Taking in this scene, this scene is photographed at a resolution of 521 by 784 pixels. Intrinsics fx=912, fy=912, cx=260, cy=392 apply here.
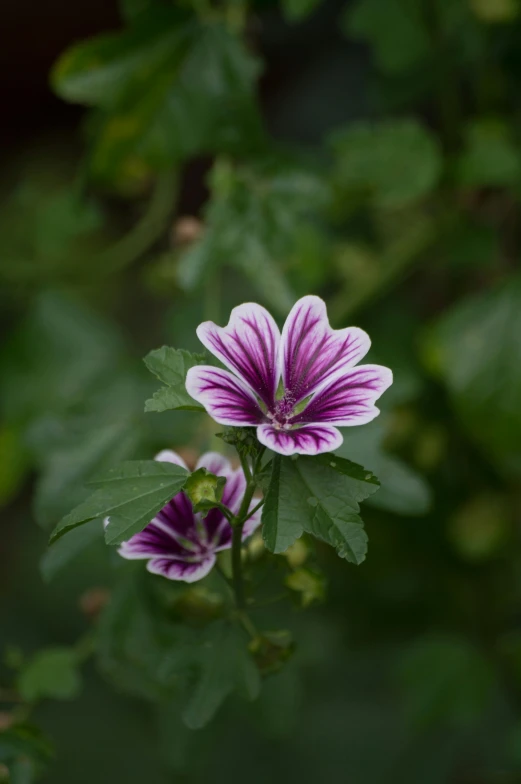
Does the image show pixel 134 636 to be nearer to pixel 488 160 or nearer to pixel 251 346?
pixel 251 346

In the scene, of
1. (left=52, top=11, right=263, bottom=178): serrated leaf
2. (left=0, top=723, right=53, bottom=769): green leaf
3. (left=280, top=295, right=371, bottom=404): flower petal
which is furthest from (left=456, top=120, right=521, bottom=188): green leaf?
(left=0, top=723, right=53, bottom=769): green leaf

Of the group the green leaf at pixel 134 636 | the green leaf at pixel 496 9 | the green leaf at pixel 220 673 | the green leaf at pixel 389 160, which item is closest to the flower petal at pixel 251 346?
the green leaf at pixel 220 673

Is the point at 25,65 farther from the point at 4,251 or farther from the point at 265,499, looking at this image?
the point at 265,499

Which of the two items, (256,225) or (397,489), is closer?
(397,489)

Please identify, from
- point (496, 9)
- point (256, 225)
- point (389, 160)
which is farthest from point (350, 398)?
point (496, 9)

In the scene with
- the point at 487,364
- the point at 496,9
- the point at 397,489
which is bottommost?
the point at 397,489

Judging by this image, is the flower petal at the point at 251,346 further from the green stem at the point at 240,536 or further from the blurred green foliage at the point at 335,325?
the blurred green foliage at the point at 335,325
